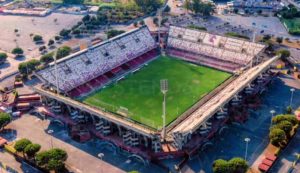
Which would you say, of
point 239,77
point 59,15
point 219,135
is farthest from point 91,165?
Answer: point 59,15

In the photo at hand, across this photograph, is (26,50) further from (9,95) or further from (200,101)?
(200,101)

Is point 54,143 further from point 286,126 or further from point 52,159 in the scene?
point 286,126

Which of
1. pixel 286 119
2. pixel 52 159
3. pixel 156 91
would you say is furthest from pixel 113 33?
pixel 286 119

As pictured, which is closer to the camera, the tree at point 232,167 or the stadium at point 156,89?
the tree at point 232,167

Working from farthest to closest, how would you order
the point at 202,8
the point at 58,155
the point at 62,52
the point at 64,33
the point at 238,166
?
the point at 202,8 → the point at 64,33 → the point at 62,52 → the point at 58,155 → the point at 238,166

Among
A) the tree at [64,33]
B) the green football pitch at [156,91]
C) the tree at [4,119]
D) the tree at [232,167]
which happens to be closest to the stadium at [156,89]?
the green football pitch at [156,91]

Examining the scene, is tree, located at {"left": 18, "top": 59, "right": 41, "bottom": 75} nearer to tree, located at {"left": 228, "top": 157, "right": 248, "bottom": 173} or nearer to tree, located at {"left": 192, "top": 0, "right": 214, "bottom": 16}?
tree, located at {"left": 228, "top": 157, "right": 248, "bottom": 173}

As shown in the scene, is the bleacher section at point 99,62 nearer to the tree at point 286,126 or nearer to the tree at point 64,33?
the tree at point 64,33
